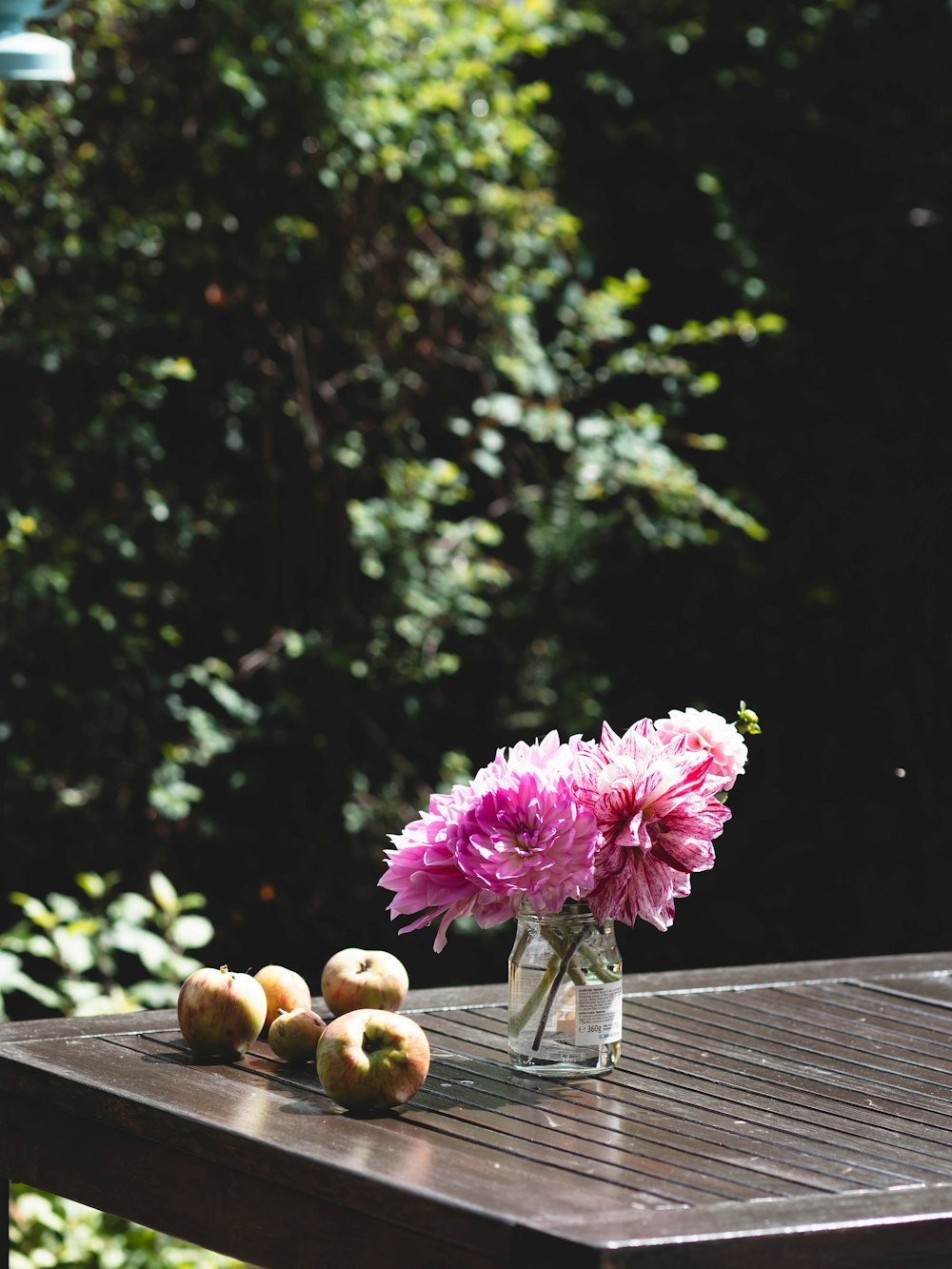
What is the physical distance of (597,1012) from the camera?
167 cm

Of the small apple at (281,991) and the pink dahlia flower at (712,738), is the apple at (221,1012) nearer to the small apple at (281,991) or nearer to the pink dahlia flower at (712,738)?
the small apple at (281,991)

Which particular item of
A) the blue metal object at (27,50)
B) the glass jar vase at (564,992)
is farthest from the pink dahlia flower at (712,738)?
the blue metal object at (27,50)

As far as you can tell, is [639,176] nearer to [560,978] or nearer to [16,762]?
[16,762]

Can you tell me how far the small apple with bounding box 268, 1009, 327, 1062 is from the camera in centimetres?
168

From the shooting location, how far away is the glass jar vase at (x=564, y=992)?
5.41ft

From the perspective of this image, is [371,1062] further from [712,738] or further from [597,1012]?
[712,738]

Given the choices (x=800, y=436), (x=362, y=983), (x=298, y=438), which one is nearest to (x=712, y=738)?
(x=362, y=983)

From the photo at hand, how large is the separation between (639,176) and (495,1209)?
3.38 m

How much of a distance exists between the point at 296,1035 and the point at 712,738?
477mm

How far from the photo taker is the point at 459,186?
3.87 metres

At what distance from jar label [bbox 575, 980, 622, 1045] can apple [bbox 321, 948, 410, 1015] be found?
0.21 m

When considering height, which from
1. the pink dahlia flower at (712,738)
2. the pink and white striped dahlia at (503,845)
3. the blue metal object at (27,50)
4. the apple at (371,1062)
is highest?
the blue metal object at (27,50)

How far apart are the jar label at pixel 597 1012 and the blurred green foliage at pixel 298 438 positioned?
1.91m

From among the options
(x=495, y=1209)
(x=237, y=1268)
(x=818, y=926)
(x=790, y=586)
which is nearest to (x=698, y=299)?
(x=790, y=586)
